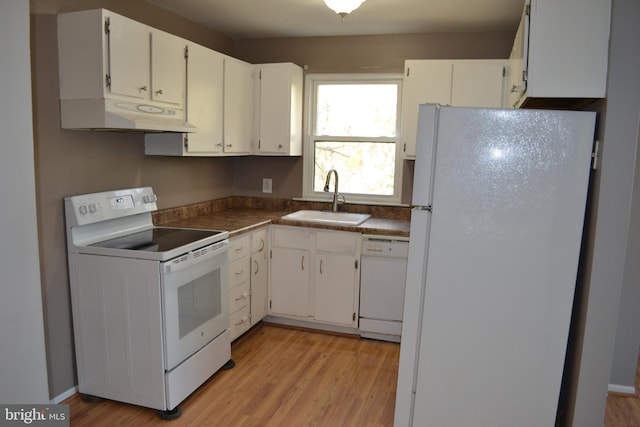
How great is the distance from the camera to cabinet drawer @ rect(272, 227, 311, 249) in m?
3.60

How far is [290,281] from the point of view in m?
3.68

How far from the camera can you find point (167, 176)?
3.40 m

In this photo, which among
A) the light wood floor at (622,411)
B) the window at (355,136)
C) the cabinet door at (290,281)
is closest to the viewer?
the light wood floor at (622,411)

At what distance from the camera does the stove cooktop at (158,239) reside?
2.48 metres

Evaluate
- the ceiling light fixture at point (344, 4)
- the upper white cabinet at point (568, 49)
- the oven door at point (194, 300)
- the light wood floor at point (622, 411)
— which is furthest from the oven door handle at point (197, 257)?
the light wood floor at point (622, 411)

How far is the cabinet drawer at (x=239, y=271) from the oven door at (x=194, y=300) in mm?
208

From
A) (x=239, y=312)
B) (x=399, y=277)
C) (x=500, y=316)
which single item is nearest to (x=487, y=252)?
(x=500, y=316)

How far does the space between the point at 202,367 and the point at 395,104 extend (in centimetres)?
259

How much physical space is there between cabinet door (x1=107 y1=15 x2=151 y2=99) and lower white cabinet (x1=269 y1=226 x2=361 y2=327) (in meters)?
1.54

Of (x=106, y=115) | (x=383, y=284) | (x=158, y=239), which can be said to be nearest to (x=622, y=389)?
(x=383, y=284)

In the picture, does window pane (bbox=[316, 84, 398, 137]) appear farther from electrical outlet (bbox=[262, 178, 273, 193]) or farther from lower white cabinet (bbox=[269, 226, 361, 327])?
lower white cabinet (bbox=[269, 226, 361, 327])

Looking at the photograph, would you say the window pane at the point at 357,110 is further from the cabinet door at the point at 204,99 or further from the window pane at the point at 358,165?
the cabinet door at the point at 204,99

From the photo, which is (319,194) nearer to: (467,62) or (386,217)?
(386,217)

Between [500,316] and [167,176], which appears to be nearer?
[500,316]
